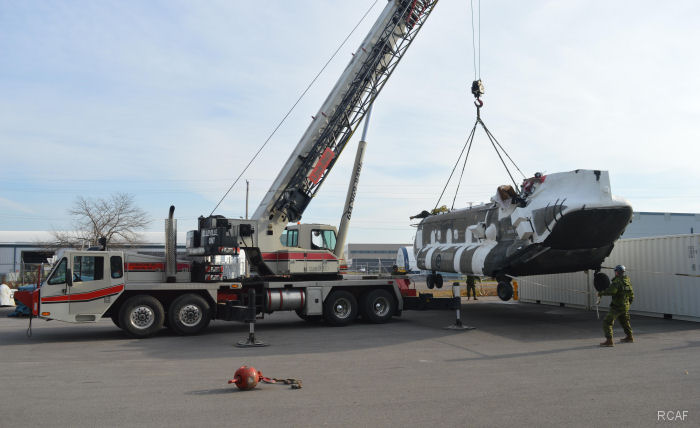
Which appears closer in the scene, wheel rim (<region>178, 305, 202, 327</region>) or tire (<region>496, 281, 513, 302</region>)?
wheel rim (<region>178, 305, 202, 327</region>)

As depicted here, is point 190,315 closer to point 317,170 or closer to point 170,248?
point 170,248

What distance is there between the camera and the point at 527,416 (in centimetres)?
634

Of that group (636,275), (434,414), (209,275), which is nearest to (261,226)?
A: (209,275)

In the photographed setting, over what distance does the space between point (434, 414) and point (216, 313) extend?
968 cm

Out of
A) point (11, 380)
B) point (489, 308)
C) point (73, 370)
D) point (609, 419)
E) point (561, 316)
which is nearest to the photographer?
point (609, 419)

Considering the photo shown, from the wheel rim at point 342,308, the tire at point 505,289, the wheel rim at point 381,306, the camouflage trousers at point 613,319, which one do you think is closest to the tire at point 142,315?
the wheel rim at point 342,308

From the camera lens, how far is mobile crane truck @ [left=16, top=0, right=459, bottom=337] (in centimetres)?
1347

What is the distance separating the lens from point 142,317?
45.0ft

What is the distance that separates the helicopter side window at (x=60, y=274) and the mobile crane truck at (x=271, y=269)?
0.08ft

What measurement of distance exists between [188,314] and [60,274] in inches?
130

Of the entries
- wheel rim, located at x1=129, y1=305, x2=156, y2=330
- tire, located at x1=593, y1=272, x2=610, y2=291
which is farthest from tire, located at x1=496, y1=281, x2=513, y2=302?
wheel rim, located at x1=129, y1=305, x2=156, y2=330

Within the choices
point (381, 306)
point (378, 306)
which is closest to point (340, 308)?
point (378, 306)

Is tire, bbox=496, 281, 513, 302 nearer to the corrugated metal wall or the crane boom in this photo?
the corrugated metal wall

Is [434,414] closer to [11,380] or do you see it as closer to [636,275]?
[11,380]
